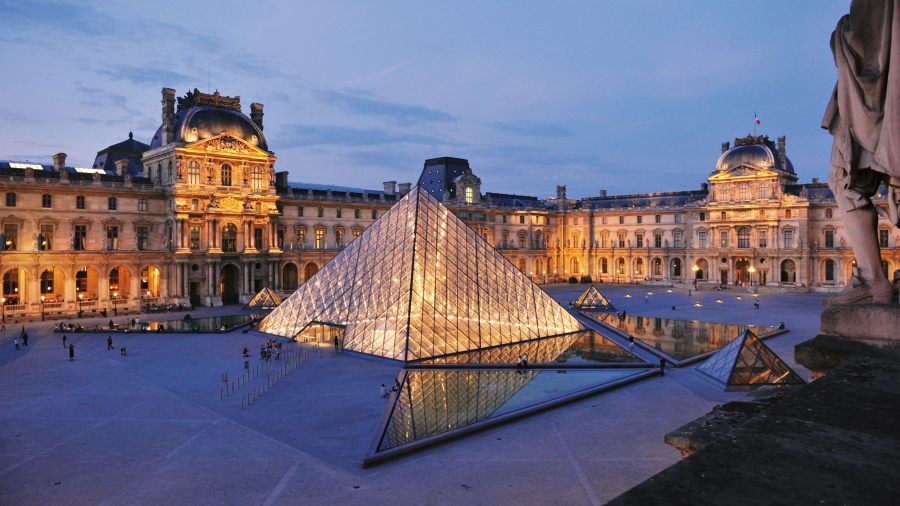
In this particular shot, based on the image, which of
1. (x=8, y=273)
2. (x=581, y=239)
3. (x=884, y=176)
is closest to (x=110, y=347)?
(x=8, y=273)

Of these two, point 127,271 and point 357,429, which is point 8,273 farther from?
point 357,429

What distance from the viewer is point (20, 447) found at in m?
13.5

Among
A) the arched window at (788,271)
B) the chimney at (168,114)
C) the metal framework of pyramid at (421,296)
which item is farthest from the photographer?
the arched window at (788,271)

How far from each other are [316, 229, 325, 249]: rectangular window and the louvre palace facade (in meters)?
0.08

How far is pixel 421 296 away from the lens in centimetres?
2547

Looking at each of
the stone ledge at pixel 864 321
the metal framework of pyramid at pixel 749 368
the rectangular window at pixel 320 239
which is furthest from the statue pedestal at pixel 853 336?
the rectangular window at pixel 320 239

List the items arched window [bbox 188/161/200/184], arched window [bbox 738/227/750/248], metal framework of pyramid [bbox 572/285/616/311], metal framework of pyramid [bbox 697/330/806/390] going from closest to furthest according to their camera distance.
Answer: metal framework of pyramid [bbox 697/330/806/390]
metal framework of pyramid [bbox 572/285/616/311]
arched window [bbox 188/161/200/184]
arched window [bbox 738/227/750/248]

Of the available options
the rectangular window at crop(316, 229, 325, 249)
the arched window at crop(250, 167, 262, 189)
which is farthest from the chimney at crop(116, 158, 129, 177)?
the rectangular window at crop(316, 229, 325, 249)

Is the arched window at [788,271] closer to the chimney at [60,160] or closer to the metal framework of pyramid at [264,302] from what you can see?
the metal framework of pyramid at [264,302]

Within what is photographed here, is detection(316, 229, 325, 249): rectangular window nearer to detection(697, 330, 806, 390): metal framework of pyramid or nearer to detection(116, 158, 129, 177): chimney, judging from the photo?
detection(116, 158, 129, 177): chimney

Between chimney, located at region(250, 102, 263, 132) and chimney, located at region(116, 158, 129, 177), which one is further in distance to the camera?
chimney, located at region(250, 102, 263, 132)

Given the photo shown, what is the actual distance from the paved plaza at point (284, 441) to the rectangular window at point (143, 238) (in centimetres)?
1932

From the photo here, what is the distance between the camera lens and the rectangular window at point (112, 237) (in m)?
40.7

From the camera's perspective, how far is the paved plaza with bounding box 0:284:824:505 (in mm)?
10992
